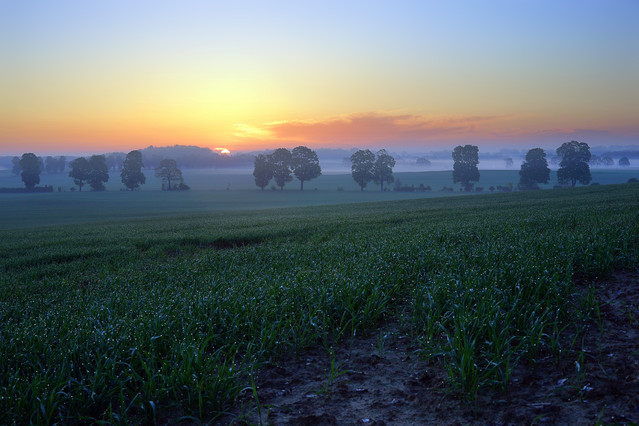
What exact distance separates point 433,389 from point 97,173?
11537 cm

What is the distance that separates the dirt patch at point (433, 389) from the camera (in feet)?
9.74

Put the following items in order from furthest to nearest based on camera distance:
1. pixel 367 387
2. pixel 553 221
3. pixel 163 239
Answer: pixel 163 239 → pixel 553 221 → pixel 367 387

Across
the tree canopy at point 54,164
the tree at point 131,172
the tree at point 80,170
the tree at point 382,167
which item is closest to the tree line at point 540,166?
the tree at point 382,167

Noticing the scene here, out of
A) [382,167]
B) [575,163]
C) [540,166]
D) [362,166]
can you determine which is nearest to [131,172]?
[362,166]

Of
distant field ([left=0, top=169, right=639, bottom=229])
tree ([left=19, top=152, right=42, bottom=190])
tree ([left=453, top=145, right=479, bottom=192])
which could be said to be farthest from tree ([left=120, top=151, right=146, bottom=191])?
tree ([left=453, top=145, right=479, bottom=192])

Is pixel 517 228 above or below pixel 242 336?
above

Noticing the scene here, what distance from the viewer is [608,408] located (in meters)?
2.87

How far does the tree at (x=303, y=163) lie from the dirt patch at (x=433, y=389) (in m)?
91.5

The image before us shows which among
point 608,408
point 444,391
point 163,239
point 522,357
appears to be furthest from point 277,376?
point 163,239

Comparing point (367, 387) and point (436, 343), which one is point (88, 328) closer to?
point (367, 387)

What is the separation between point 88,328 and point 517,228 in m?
9.41

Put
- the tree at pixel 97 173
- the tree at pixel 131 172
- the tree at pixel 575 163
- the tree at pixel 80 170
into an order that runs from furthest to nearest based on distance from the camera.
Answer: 1. the tree at pixel 131 172
2. the tree at pixel 97 173
3. the tree at pixel 80 170
4. the tree at pixel 575 163

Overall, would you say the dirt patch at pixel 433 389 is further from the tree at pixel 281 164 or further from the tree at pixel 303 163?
the tree at pixel 303 163

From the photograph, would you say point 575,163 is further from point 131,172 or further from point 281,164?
point 131,172
